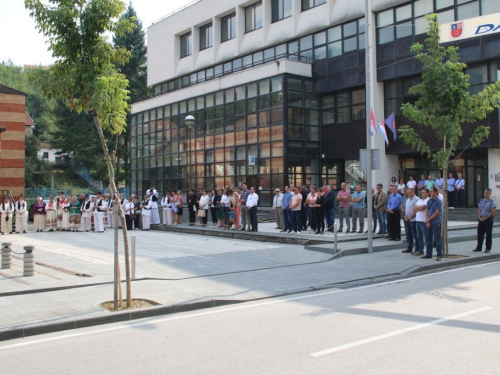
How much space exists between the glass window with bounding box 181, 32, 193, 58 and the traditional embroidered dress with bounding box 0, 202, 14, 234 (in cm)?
2125

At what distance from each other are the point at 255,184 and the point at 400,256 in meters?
17.2

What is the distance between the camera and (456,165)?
27109 millimetres

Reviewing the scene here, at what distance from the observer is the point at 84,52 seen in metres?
7.77

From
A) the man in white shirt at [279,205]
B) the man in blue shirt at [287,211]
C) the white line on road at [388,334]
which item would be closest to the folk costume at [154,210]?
the man in white shirt at [279,205]

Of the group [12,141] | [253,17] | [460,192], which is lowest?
[460,192]

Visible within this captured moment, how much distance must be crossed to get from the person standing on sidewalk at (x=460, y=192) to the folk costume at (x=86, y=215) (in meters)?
18.2

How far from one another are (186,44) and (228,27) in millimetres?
5302

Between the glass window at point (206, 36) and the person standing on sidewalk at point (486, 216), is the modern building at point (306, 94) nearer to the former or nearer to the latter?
the glass window at point (206, 36)

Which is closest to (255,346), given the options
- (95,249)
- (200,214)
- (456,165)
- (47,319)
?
(47,319)

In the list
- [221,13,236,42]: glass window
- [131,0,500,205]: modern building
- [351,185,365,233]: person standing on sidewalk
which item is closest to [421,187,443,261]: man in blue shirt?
[351,185,365,233]: person standing on sidewalk

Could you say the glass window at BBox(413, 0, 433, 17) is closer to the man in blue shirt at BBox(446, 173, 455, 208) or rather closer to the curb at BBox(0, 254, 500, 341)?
the man in blue shirt at BBox(446, 173, 455, 208)

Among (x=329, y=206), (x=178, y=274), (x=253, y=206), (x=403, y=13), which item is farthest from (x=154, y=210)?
(x=403, y=13)

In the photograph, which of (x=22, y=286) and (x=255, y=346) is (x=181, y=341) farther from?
(x=22, y=286)

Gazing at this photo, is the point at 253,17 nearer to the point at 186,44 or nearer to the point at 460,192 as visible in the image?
the point at 186,44
